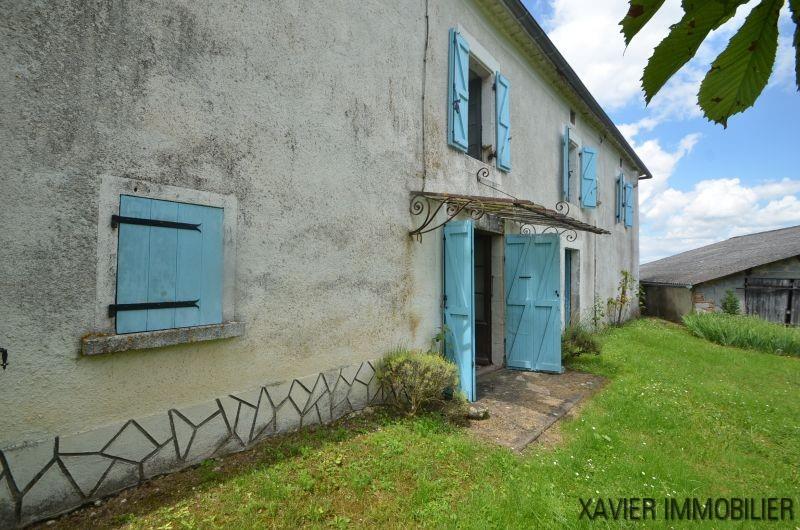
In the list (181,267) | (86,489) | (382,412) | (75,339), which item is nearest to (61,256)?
(75,339)

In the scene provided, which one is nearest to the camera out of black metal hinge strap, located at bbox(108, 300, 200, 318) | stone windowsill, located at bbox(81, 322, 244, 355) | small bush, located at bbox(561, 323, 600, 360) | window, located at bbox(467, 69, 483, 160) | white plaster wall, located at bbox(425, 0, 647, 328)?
stone windowsill, located at bbox(81, 322, 244, 355)

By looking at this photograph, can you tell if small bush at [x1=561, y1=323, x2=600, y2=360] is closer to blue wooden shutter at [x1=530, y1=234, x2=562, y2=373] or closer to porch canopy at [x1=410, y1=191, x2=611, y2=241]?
blue wooden shutter at [x1=530, y1=234, x2=562, y2=373]

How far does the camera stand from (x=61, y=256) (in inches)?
89.4

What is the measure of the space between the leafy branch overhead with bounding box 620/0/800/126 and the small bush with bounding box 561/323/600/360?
6867mm

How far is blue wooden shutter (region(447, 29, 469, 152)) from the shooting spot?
5.29m

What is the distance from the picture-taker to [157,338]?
2.61 metres

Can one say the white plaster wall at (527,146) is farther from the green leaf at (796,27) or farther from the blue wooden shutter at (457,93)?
the green leaf at (796,27)

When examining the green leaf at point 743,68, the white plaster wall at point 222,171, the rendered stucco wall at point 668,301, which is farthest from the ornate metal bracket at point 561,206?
the rendered stucco wall at point 668,301

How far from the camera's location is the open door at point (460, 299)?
472 centimetres

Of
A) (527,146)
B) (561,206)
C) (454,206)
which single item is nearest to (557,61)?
(527,146)

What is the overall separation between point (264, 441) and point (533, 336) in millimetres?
4503

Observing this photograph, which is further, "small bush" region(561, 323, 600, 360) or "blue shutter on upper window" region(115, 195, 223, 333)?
"small bush" region(561, 323, 600, 360)

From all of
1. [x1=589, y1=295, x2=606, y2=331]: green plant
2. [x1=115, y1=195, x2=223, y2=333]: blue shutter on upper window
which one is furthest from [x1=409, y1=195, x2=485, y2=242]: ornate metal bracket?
[x1=589, y1=295, x2=606, y2=331]: green plant

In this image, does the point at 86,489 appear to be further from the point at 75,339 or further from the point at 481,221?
the point at 481,221
